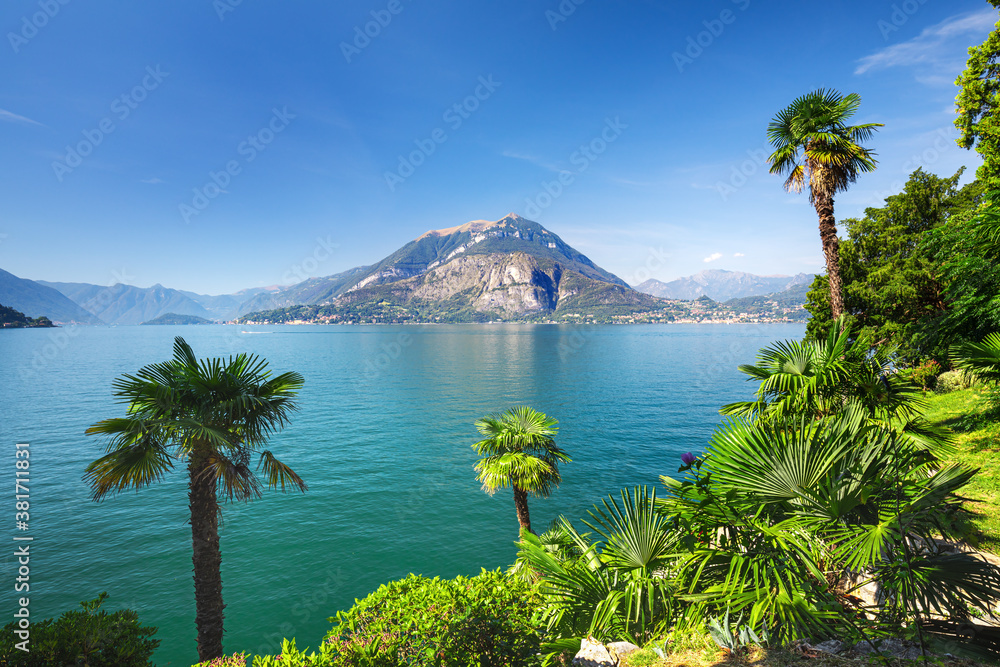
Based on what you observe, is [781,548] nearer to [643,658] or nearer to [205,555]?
[643,658]

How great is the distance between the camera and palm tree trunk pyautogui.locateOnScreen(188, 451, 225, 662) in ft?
31.0

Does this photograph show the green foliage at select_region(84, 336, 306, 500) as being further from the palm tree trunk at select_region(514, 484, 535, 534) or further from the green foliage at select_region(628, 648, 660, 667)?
the palm tree trunk at select_region(514, 484, 535, 534)

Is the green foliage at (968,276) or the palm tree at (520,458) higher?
the green foliage at (968,276)

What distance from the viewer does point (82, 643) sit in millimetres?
6734

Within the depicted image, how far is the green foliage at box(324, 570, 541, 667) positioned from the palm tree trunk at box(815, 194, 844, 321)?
16.4 metres

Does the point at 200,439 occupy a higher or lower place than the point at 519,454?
higher

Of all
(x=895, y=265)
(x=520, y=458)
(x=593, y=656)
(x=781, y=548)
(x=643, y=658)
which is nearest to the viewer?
(x=781, y=548)

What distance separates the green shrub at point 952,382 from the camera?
71.4 feet

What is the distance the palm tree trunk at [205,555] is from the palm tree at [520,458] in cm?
775

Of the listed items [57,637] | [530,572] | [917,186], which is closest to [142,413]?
[57,637]

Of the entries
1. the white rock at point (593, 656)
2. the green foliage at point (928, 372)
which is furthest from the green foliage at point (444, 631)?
the green foliage at point (928, 372)

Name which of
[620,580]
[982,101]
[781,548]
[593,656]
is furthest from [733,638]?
[982,101]

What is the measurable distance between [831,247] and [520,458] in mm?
15003

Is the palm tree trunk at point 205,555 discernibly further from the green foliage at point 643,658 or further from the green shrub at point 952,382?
the green shrub at point 952,382
